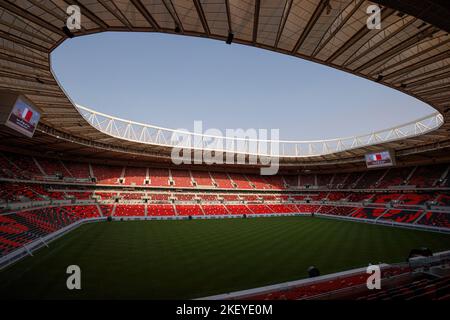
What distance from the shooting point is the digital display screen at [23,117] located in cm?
1712

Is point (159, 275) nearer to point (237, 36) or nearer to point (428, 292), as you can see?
point (428, 292)

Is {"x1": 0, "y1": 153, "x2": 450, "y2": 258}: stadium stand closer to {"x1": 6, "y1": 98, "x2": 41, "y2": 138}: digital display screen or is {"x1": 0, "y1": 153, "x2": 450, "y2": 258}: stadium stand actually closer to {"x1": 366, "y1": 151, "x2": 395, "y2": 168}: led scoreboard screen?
{"x1": 366, "y1": 151, "x2": 395, "y2": 168}: led scoreboard screen

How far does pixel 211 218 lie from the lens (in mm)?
40750


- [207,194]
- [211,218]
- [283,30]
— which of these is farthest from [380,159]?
[283,30]

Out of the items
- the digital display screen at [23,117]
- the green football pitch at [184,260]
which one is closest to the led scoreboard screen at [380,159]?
the green football pitch at [184,260]

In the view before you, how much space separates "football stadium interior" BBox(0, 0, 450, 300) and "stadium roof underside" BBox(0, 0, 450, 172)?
7 centimetres

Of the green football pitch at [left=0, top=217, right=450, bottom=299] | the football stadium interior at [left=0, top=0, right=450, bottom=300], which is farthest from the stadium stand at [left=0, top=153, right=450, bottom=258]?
the green football pitch at [left=0, top=217, right=450, bottom=299]

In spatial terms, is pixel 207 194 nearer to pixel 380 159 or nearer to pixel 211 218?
pixel 211 218

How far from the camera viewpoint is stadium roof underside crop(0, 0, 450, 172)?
980 centimetres

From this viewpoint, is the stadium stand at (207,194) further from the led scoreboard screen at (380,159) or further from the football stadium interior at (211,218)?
the led scoreboard screen at (380,159)

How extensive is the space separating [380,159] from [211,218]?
98.0 feet

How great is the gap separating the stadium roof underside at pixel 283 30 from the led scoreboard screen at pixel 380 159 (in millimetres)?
22675

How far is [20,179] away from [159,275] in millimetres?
28751
